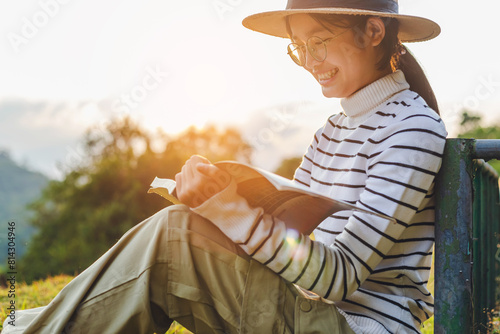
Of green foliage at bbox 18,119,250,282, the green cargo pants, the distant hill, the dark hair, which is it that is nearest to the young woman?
the green cargo pants

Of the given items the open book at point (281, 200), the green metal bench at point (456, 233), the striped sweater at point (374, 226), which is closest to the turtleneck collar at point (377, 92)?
the striped sweater at point (374, 226)

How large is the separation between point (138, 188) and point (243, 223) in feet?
51.4

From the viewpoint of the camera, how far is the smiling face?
6.67 ft

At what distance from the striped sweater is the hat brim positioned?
0.90 ft

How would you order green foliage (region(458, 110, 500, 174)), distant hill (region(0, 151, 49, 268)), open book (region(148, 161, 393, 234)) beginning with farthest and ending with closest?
distant hill (region(0, 151, 49, 268)) < green foliage (region(458, 110, 500, 174)) < open book (region(148, 161, 393, 234))

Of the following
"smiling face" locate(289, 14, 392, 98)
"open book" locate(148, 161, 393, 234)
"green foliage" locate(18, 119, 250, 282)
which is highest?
"smiling face" locate(289, 14, 392, 98)

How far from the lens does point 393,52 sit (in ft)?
7.04

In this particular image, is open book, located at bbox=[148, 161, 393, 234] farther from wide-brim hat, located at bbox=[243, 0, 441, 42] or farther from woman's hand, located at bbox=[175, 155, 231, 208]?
wide-brim hat, located at bbox=[243, 0, 441, 42]

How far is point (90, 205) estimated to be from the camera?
18141 millimetres

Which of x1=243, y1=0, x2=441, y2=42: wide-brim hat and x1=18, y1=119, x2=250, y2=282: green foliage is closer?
x1=243, y1=0, x2=441, y2=42: wide-brim hat

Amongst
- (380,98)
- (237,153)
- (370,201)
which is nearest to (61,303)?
(370,201)

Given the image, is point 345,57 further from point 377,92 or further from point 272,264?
point 272,264

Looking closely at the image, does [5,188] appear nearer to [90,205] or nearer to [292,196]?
[90,205]

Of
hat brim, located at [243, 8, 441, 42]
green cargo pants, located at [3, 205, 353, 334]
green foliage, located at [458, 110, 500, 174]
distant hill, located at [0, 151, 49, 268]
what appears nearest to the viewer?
green cargo pants, located at [3, 205, 353, 334]
